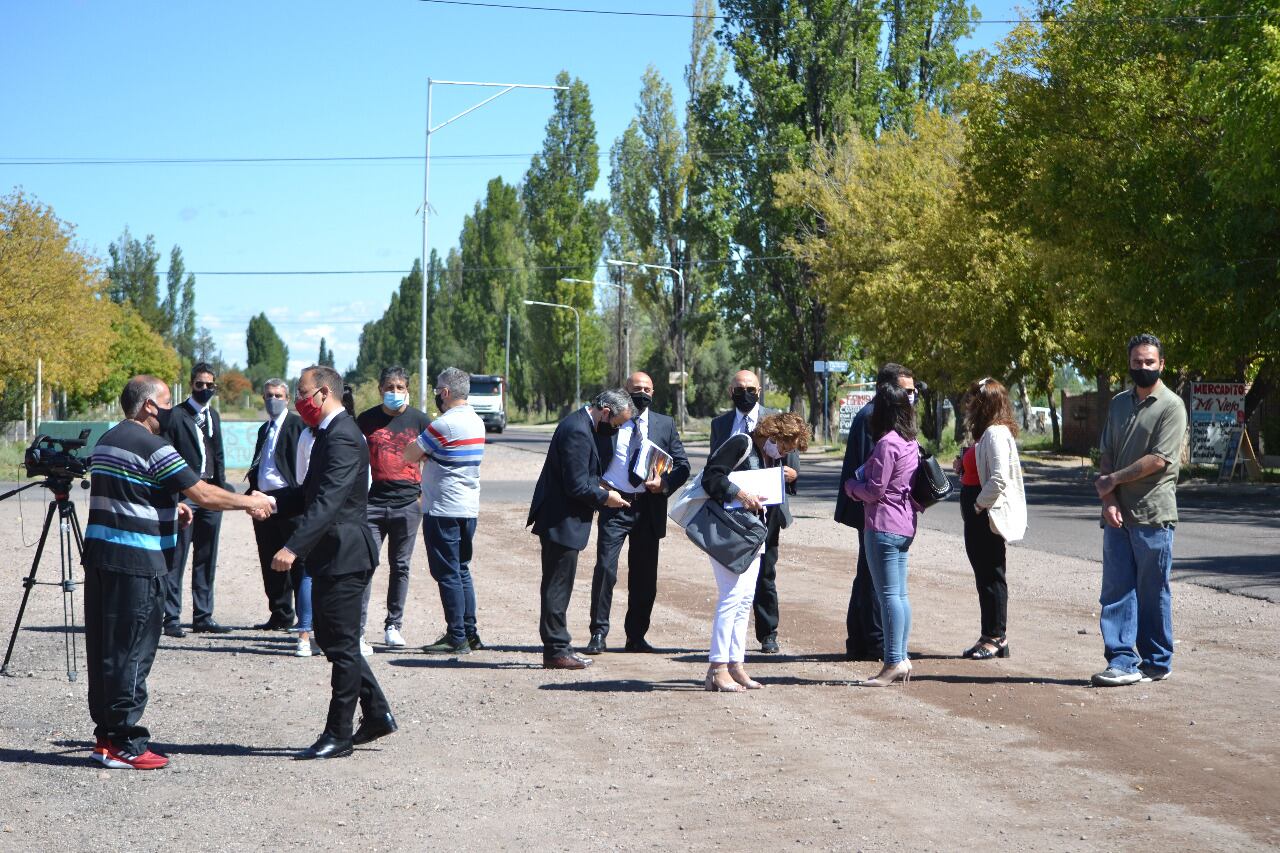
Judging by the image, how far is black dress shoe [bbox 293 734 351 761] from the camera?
23.1ft

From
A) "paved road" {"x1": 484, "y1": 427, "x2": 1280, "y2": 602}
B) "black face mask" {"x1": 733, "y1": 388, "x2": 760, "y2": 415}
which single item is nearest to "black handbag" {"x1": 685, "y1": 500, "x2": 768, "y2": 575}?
"black face mask" {"x1": 733, "y1": 388, "x2": 760, "y2": 415}

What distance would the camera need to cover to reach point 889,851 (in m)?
5.46

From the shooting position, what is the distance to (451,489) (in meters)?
9.97

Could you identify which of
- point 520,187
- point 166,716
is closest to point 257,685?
point 166,716

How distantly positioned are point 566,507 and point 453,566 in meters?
1.02

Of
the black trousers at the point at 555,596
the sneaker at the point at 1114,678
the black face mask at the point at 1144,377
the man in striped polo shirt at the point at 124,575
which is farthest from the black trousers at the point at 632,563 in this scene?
the man in striped polo shirt at the point at 124,575

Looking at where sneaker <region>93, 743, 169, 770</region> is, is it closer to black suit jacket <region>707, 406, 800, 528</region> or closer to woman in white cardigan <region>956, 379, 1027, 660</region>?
black suit jacket <region>707, 406, 800, 528</region>

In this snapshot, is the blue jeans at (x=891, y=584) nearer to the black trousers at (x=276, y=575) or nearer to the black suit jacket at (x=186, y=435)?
the black trousers at (x=276, y=575)

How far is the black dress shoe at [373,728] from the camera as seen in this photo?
7.29 metres

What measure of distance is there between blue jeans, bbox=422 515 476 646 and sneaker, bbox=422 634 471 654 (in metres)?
0.02

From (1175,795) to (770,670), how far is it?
137 inches

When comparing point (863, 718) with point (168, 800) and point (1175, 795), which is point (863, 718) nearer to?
point (1175, 795)

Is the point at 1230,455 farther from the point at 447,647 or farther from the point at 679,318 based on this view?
the point at 679,318

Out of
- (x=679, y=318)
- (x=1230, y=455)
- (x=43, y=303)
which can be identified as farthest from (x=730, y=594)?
(x=679, y=318)
